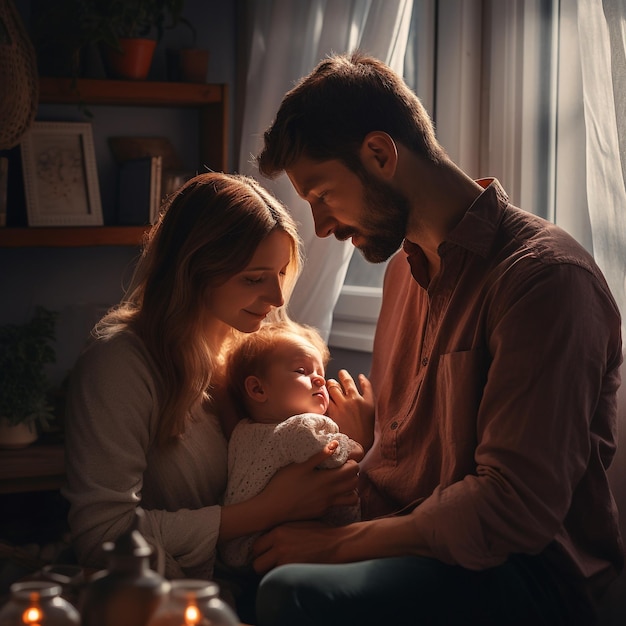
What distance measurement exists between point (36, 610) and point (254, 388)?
94 cm

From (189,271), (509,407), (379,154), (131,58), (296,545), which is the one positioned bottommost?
(296,545)

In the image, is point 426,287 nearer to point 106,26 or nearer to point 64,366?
point 106,26

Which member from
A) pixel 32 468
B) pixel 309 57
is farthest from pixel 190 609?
pixel 309 57

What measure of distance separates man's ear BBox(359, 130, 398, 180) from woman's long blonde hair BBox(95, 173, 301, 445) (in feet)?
0.73

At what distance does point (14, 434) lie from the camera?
9.17 feet

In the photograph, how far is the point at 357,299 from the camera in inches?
118

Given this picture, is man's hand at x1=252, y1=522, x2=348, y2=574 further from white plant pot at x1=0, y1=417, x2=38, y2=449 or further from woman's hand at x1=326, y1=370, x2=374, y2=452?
white plant pot at x1=0, y1=417, x2=38, y2=449

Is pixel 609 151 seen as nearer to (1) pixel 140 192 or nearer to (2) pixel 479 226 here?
(2) pixel 479 226

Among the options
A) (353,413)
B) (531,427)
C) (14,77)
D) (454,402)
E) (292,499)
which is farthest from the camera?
(14,77)

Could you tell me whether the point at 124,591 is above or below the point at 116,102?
below

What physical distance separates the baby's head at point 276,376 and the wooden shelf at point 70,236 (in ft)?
3.32

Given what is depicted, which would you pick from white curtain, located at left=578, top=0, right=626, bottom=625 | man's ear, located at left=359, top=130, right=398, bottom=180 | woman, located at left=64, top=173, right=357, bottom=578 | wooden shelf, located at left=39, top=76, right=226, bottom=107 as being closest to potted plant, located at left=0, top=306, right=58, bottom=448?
wooden shelf, located at left=39, top=76, right=226, bottom=107

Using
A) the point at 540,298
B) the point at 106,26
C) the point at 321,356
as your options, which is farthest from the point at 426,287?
the point at 106,26

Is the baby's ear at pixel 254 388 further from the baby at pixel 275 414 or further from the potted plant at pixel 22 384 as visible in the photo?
the potted plant at pixel 22 384
